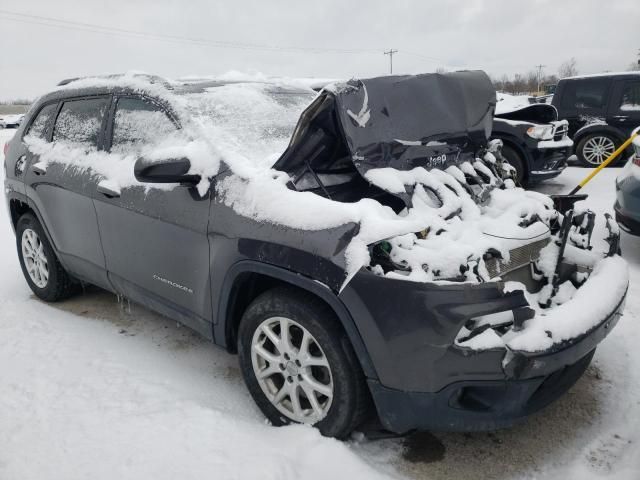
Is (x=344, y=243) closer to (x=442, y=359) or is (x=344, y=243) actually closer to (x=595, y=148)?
(x=442, y=359)

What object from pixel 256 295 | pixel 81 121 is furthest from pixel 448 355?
pixel 81 121

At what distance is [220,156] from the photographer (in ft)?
8.86

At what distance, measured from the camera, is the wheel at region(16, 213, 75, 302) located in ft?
13.8

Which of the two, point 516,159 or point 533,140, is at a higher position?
point 533,140

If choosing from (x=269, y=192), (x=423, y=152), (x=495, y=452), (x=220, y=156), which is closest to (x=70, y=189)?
(x=220, y=156)

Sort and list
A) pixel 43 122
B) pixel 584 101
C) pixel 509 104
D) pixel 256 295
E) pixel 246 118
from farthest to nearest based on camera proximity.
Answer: pixel 584 101 → pixel 509 104 → pixel 43 122 → pixel 246 118 → pixel 256 295

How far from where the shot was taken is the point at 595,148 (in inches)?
389

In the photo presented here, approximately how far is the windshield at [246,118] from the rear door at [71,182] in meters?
0.87

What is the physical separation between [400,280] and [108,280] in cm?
231

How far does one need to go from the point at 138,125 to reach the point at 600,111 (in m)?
9.46

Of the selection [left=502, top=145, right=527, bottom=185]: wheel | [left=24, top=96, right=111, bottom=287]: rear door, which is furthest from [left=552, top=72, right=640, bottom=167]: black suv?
[left=24, top=96, right=111, bottom=287]: rear door

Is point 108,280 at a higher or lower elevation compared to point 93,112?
lower

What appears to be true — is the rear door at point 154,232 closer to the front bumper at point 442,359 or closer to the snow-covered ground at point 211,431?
the snow-covered ground at point 211,431

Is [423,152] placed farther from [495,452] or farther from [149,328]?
[149,328]
